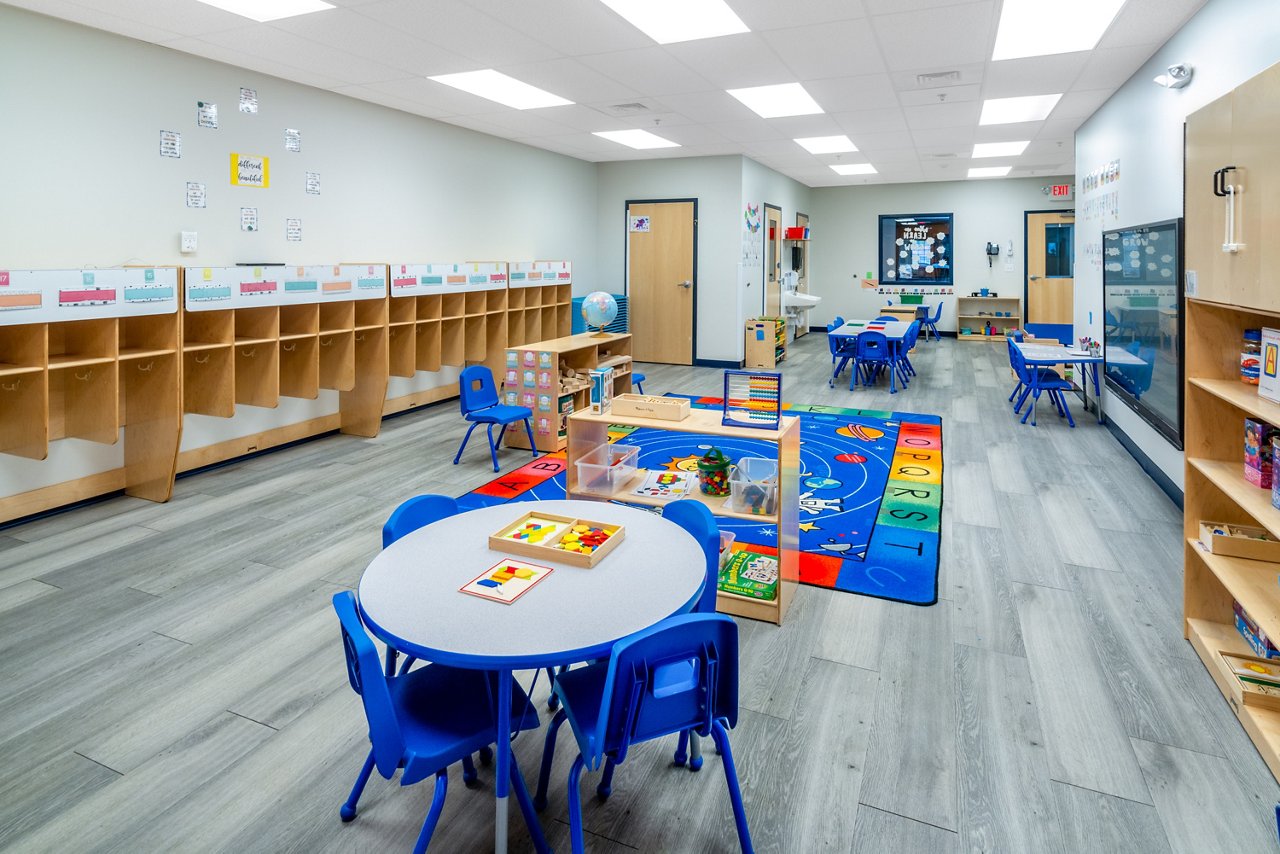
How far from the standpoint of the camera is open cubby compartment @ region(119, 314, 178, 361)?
15.8ft

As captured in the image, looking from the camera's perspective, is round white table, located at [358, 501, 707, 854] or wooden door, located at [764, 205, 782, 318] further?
wooden door, located at [764, 205, 782, 318]

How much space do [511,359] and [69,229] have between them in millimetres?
3022

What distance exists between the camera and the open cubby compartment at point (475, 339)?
778cm

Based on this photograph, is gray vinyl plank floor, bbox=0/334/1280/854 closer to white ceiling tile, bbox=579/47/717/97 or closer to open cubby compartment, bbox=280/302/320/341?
open cubby compartment, bbox=280/302/320/341

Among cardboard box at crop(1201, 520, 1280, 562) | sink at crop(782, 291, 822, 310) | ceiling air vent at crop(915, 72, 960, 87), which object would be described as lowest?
cardboard box at crop(1201, 520, 1280, 562)

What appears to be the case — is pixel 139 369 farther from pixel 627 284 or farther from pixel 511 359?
pixel 627 284

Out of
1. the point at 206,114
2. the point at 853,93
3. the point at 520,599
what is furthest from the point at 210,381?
the point at 853,93

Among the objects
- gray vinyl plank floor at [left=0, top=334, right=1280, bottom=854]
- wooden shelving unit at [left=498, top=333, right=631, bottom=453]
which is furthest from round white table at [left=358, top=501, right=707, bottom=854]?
wooden shelving unit at [left=498, top=333, right=631, bottom=453]

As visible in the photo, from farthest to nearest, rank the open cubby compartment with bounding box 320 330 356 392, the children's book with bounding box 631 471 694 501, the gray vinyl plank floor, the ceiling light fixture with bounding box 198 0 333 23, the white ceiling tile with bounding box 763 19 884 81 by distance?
the open cubby compartment with bounding box 320 330 356 392
the white ceiling tile with bounding box 763 19 884 81
the ceiling light fixture with bounding box 198 0 333 23
the children's book with bounding box 631 471 694 501
the gray vinyl plank floor

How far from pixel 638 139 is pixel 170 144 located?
5.09m

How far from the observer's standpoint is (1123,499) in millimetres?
4918

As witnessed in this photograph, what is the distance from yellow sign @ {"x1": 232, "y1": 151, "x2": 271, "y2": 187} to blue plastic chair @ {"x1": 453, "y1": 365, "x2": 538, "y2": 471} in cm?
215

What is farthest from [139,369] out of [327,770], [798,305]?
[798,305]

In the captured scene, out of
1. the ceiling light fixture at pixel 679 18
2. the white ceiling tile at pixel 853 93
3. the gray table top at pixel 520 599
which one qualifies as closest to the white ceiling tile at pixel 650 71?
the ceiling light fixture at pixel 679 18
